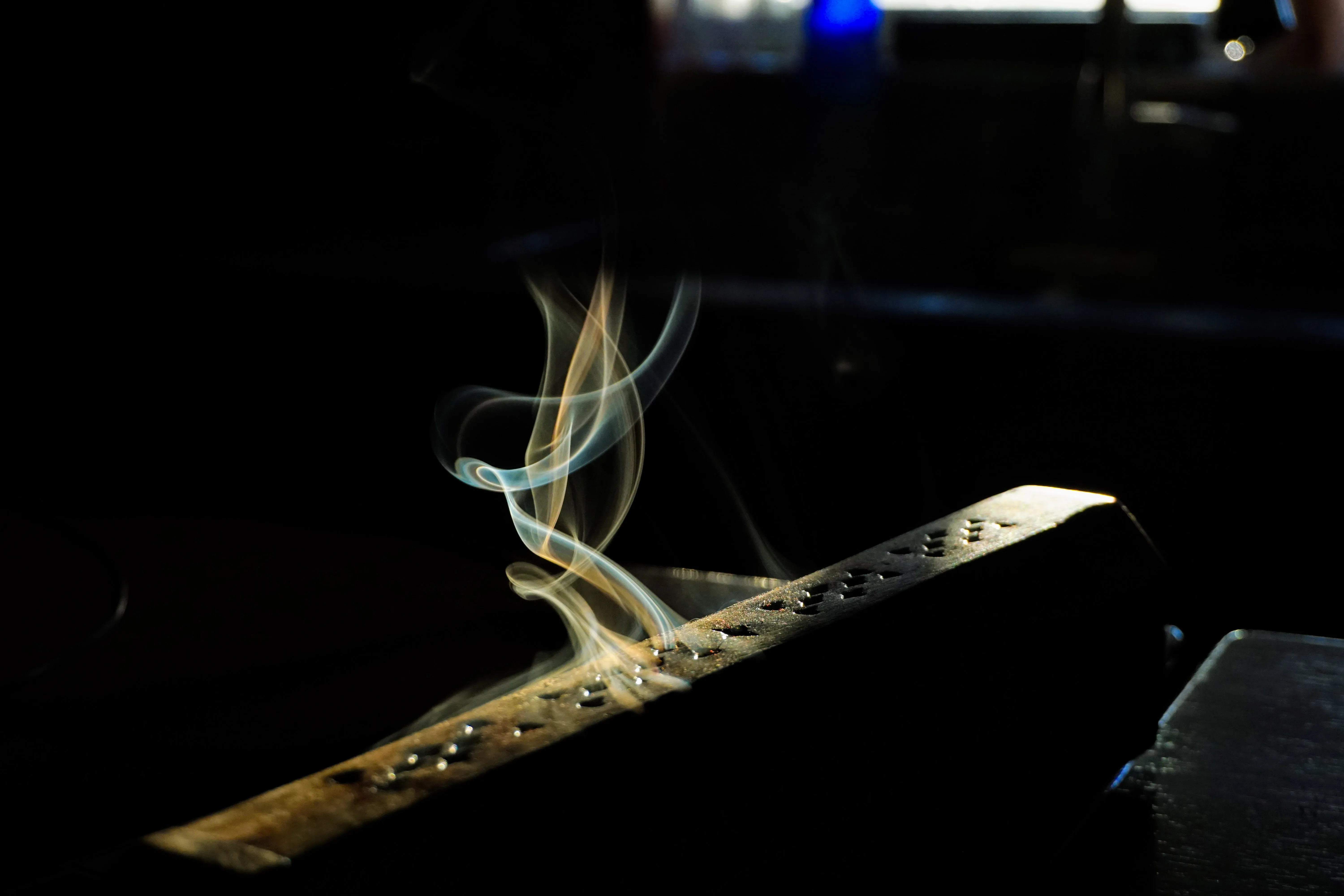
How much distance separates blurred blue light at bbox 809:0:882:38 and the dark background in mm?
195

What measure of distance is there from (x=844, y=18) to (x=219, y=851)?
427 cm

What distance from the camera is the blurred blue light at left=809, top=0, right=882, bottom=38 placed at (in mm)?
4195

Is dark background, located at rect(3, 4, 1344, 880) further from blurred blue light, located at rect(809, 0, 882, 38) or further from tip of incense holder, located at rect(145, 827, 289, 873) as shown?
tip of incense holder, located at rect(145, 827, 289, 873)

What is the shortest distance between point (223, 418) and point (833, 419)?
5.07 ft

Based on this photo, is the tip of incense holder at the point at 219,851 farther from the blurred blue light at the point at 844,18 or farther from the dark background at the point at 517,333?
the blurred blue light at the point at 844,18

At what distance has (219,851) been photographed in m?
0.36

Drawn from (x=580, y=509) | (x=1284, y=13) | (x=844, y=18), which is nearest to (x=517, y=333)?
(x=580, y=509)

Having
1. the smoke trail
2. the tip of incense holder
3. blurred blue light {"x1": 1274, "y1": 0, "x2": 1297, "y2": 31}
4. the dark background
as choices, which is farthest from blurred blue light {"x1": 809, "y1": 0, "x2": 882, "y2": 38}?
the tip of incense holder

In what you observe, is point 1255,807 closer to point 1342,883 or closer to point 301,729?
point 1342,883

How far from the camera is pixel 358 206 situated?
4199 millimetres

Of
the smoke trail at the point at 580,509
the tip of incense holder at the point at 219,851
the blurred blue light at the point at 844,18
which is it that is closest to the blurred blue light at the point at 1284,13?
the smoke trail at the point at 580,509

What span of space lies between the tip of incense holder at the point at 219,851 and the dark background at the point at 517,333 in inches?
14.2

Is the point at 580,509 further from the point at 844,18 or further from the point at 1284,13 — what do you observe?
the point at 844,18

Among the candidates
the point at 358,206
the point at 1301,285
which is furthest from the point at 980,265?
the point at 358,206
